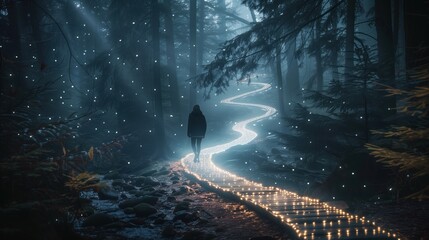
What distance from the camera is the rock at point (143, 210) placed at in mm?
8422

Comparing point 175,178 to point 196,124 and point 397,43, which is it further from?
point 397,43

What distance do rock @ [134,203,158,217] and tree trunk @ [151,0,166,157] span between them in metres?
10.1

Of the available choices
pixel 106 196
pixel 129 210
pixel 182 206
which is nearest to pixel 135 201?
pixel 129 210

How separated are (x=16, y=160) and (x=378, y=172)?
8.06 metres

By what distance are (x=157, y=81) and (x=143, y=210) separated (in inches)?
415

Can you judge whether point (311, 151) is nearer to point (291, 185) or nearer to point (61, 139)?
point (291, 185)

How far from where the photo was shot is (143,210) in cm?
848

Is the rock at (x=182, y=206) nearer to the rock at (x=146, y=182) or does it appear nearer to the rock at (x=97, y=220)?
the rock at (x=97, y=220)

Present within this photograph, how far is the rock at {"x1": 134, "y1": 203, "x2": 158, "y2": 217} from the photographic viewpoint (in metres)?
8.42

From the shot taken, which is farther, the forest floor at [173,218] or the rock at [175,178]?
the rock at [175,178]

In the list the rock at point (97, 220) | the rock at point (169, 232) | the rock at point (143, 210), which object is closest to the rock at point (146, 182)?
the rock at point (143, 210)

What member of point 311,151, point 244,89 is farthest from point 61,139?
point 244,89

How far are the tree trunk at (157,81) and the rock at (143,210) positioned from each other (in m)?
10.1

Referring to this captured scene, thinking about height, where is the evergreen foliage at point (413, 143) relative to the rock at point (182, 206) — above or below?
above
